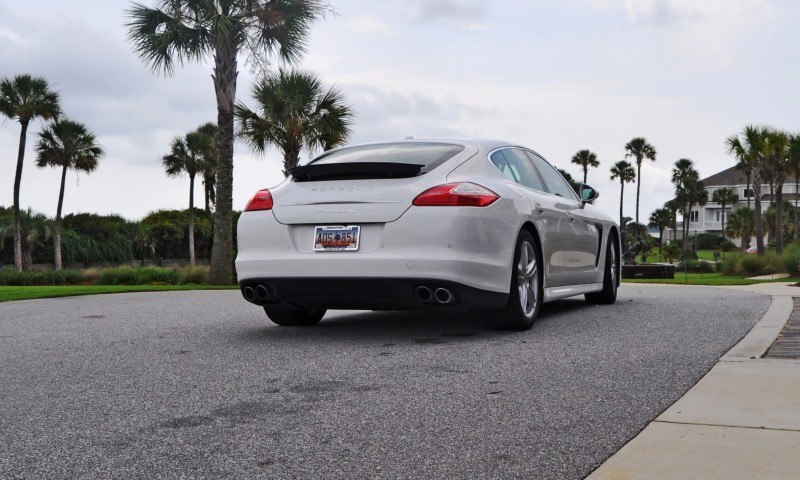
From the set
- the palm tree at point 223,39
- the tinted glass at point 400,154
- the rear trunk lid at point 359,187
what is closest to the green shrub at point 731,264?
the palm tree at point 223,39

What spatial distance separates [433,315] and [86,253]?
44.2m

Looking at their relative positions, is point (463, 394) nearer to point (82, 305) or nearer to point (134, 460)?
point (134, 460)

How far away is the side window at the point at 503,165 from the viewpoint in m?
6.83

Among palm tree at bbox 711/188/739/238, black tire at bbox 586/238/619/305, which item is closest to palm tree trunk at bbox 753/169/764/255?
black tire at bbox 586/238/619/305

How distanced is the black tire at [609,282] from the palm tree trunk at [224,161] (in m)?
14.1

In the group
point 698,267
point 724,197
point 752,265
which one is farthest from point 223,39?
point 724,197

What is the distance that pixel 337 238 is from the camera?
605 centimetres

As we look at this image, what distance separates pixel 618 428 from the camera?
3.43 metres

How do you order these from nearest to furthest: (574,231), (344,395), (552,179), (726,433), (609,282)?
(726,433) → (344,395) → (574,231) → (552,179) → (609,282)

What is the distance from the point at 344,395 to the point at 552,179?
4.50 metres

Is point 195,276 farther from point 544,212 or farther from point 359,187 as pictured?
point 359,187

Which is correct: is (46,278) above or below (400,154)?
below

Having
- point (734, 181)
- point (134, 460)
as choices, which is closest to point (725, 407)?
point (134, 460)

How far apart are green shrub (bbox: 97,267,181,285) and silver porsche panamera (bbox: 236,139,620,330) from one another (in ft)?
63.1
